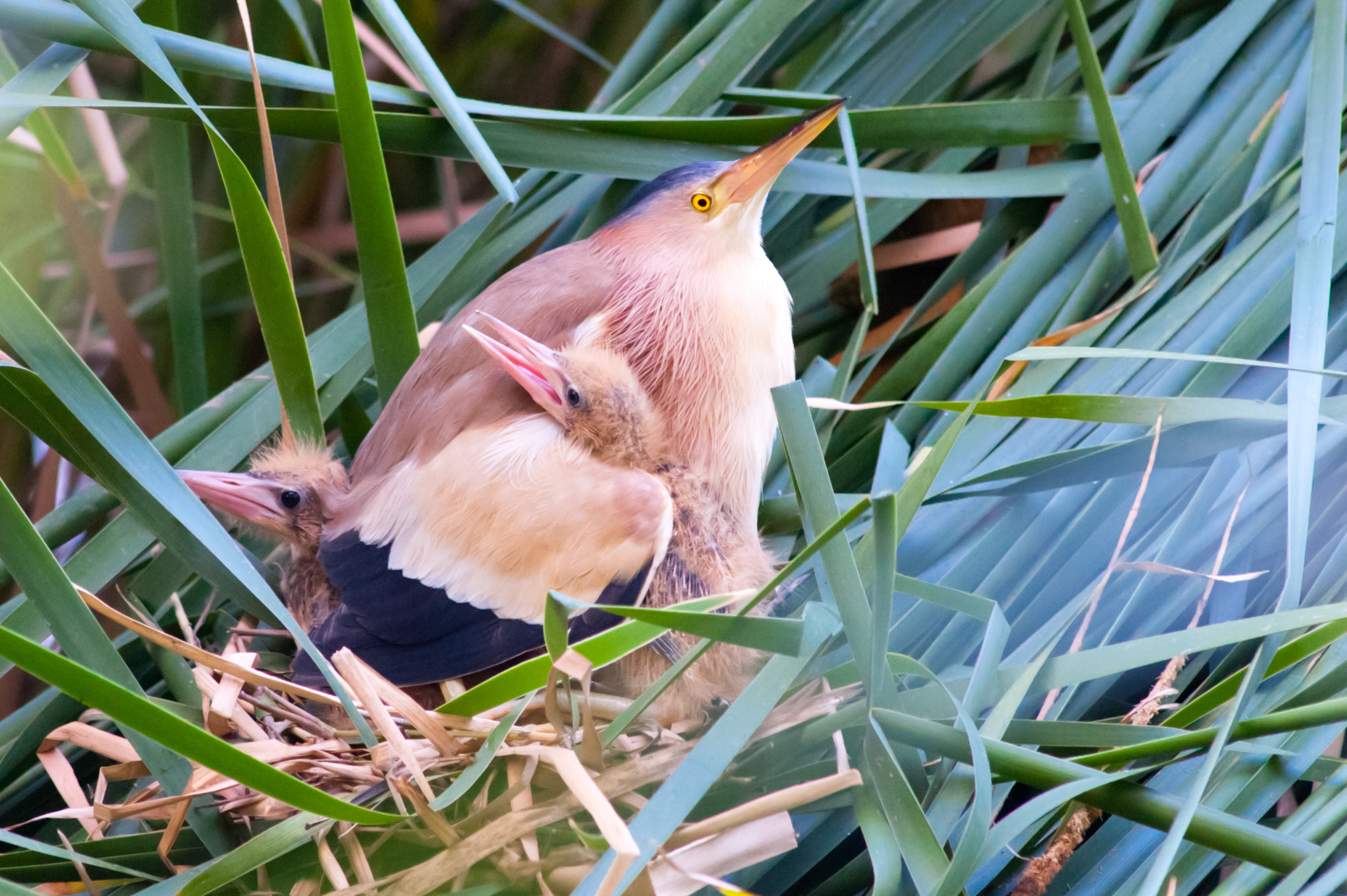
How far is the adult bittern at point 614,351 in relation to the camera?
783 millimetres

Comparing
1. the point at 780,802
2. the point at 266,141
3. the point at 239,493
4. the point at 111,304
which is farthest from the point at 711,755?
the point at 111,304

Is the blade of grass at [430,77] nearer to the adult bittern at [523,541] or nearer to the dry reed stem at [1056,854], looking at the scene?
the adult bittern at [523,541]

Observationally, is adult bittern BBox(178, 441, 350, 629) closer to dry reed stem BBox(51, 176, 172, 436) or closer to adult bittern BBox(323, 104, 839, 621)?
adult bittern BBox(323, 104, 839, 621)

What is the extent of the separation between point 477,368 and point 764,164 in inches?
13.6

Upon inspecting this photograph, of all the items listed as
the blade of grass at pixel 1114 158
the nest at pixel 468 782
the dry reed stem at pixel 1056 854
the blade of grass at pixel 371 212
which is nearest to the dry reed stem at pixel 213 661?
the nest at pixel 468 782

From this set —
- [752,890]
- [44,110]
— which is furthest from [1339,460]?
[44,110]

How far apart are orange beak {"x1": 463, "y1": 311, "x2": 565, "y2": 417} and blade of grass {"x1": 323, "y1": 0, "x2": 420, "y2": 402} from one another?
13 cm

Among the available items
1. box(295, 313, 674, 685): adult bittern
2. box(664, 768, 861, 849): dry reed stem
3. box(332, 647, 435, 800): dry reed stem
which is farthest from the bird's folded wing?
box(664, 768, 861, 849): dry reed stem

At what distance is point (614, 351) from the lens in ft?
2.90

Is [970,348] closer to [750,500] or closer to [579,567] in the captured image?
[750,500]

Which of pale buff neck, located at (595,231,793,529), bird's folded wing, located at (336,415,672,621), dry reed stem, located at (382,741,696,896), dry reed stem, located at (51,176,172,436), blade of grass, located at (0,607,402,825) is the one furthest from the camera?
dry reed stem, located at (51,176,172,436)

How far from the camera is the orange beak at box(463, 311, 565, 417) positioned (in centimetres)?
→ 79

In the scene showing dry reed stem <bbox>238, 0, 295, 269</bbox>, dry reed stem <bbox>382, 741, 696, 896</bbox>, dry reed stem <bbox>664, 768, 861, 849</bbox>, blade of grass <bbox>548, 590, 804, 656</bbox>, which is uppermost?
dry reed stem <bbox>238, 0, 295, 269</bbox>

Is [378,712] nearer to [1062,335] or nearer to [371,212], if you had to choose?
[371,212]
